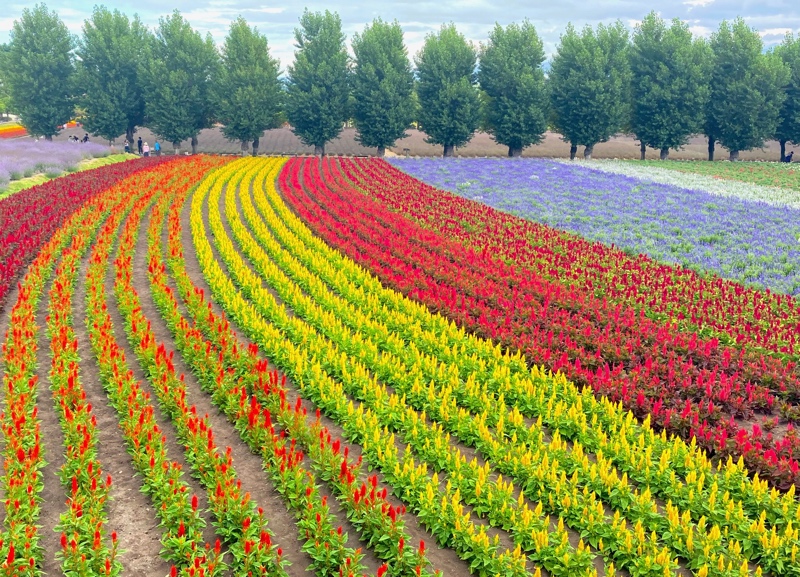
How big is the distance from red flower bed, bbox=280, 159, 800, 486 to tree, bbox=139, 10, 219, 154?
4595 centimetres

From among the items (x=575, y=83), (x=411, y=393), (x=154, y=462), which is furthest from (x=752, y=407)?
(x=575, y=83)

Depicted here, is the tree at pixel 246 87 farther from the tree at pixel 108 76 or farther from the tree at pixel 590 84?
the tree at pixel 590 84

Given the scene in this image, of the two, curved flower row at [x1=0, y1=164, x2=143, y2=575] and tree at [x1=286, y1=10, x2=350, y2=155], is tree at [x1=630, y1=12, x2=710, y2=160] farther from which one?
curved flower row at [x1=0, y1=164, x2=143, y2=575]

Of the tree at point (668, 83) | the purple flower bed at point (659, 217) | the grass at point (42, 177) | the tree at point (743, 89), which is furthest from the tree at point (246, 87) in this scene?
the tree at point (743, 89)

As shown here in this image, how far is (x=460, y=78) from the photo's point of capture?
212 ft

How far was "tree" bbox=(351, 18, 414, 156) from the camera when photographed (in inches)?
2478

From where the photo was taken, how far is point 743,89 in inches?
2373

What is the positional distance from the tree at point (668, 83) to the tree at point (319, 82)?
28.4 metres

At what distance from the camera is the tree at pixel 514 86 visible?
62844 mm

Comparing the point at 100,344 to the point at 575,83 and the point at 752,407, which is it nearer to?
the point at 752,407

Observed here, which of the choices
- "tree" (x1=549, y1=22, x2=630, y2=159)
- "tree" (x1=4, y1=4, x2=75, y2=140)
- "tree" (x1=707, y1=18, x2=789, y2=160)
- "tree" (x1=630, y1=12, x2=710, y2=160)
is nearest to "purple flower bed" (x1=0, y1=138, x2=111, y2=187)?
"tree" (x1=4, y1=4, x2=75, y2=140)

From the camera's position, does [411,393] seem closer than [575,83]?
Yes

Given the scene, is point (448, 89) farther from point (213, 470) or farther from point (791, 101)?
point (213, 470)

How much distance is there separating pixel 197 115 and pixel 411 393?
62694 millimetres
